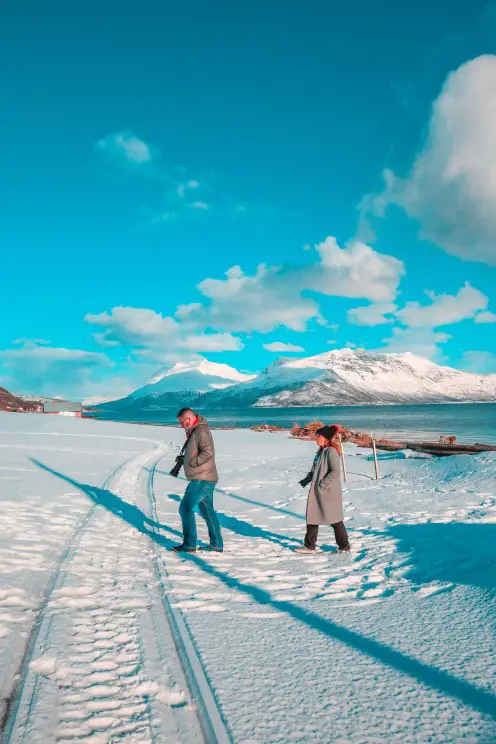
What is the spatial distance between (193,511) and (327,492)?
6.25 feet

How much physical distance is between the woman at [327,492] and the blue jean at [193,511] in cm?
130

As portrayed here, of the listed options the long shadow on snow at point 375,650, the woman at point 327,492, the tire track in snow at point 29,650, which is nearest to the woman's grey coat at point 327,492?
the woman at point 327,492

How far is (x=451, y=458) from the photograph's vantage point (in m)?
13.1

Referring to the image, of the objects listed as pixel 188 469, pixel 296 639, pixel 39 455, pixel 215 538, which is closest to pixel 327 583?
pixel 296 639

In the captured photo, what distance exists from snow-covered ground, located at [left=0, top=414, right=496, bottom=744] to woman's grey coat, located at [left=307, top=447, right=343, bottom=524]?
553mm

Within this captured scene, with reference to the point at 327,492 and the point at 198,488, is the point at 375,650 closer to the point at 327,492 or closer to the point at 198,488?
the point at 327,492

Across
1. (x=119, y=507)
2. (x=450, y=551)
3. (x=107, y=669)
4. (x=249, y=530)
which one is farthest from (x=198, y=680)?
(x=119, y=507)

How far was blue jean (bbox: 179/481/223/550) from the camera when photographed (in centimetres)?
649

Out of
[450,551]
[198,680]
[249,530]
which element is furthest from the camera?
[249,530]

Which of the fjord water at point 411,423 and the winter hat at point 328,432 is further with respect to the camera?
the fjord water at point 411,423

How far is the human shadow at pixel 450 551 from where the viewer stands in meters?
5.23

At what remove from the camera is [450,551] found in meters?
6.20

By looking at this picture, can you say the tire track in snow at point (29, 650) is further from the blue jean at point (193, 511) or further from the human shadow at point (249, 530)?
the human shadow at point (249, 530)

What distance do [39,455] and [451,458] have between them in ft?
52.1
